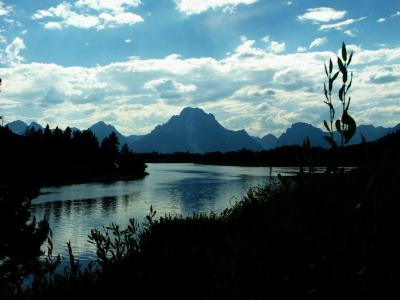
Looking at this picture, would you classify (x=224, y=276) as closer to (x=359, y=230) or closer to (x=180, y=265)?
(x=359, y=230)

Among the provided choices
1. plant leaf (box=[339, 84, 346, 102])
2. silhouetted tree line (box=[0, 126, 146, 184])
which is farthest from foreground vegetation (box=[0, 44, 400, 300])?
silhouetted tree line (box=[0, 126, 146, 184])

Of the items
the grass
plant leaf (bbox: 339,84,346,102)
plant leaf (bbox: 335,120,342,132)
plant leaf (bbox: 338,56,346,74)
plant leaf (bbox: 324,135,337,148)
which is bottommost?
the grass

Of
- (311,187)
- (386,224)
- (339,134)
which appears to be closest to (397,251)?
(386,224)

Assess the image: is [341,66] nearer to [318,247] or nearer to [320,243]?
[320,243]

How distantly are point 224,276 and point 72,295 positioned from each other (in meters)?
4.80

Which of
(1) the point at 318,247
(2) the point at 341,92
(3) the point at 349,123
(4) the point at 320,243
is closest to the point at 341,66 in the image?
(2) the point at 341,92

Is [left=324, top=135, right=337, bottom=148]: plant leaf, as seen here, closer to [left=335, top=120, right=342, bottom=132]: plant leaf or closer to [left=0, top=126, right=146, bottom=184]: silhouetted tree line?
[left=335, top=120, right=342, bottom=132]: plant leaf

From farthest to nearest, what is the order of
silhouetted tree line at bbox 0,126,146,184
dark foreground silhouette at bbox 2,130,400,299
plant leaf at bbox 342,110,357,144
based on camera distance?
silhouetted tree line at bbox 0,126,146,184, plant leaf at bbox 342,110,357,144, dark foreground silhouette at bbox 2,130,400,299

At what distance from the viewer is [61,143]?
401 ft

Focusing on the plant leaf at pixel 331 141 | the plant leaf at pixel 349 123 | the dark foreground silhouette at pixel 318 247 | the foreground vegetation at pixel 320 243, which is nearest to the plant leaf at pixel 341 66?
the foreground vegetation at pixel 320 243

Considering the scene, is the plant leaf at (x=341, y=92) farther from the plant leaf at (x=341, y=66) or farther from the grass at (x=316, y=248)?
the grass at (x=316, y=248)

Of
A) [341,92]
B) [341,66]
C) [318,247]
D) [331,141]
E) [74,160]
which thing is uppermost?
[341,66]

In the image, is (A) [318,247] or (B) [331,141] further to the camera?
(A) [318,247]

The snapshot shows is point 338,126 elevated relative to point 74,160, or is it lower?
elevated
